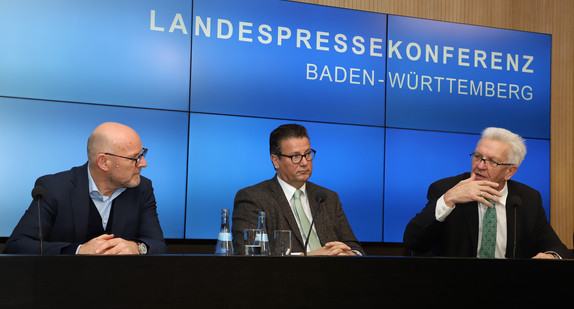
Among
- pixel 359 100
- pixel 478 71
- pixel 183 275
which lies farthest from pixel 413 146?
pixel 183 275

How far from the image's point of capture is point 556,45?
480 centimetres

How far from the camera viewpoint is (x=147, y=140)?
12.3 feet

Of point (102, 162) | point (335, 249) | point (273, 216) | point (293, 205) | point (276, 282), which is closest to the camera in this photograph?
point (276, 282)

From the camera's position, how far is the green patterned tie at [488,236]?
310cm

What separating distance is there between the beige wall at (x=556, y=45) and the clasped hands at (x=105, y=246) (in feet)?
10.1

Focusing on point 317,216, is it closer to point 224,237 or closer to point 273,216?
point 273,216

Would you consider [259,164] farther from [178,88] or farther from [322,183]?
[178,88]

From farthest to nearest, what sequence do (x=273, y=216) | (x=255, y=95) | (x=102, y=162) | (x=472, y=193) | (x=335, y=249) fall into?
(x=255, y=95) < (x=273, y=216) < (x=102, y=162) < (x=472, y=193) < (x=335, y=249)

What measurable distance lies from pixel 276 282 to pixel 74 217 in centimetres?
142

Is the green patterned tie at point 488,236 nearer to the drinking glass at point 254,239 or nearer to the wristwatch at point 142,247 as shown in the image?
the drinking glass at point 254,239

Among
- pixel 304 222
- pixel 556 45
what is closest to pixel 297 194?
pixel 304 222

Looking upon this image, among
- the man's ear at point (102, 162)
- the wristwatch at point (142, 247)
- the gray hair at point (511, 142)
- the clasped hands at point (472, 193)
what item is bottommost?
the wristwatch at point (142, 247)

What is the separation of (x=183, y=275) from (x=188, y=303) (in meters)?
0.07

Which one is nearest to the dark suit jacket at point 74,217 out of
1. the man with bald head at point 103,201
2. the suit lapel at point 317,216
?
the man with bald head at point 103,201
